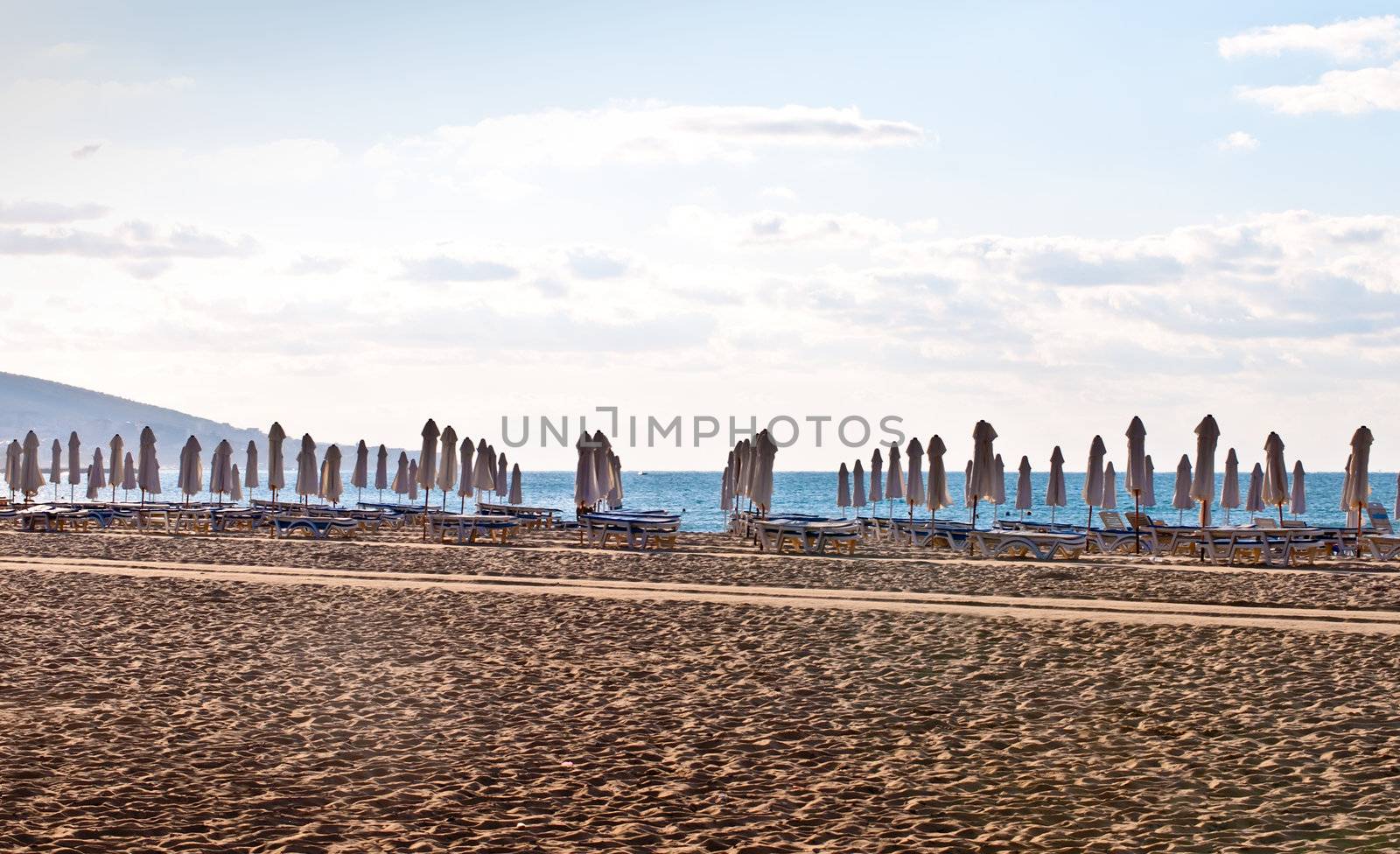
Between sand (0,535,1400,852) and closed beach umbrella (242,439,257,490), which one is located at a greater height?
closed beach umbrella (242,439,257,490)

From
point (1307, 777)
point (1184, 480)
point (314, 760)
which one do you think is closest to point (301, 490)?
point (1184, 480)

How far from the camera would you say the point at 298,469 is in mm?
29984

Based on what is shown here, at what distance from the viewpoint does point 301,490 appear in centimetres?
2847

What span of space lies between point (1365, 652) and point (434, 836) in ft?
26.3

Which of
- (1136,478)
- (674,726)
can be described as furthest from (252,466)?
(674,726)

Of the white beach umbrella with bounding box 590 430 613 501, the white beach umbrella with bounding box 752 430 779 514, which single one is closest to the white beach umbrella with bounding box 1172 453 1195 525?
the white beach umbrella with bounding box 752 430 779 514

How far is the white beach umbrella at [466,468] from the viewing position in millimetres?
29111

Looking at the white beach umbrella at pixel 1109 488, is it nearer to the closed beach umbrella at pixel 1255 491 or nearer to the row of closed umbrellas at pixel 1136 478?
the row of closed umbrellas at pixel 1136 478

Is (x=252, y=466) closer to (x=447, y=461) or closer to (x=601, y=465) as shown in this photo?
(x=447, y=461)

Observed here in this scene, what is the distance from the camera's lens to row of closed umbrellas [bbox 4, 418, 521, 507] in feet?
90.9

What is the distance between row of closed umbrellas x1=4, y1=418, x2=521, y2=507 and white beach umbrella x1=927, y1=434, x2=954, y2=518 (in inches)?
368

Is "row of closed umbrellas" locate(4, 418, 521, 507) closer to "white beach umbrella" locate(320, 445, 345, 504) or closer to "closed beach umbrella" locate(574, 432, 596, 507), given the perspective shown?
"white beach umbrella" locate(320, 445, 345, 504)

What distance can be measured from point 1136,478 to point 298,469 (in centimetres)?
1771

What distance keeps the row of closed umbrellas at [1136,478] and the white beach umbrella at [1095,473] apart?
2 centimetres
